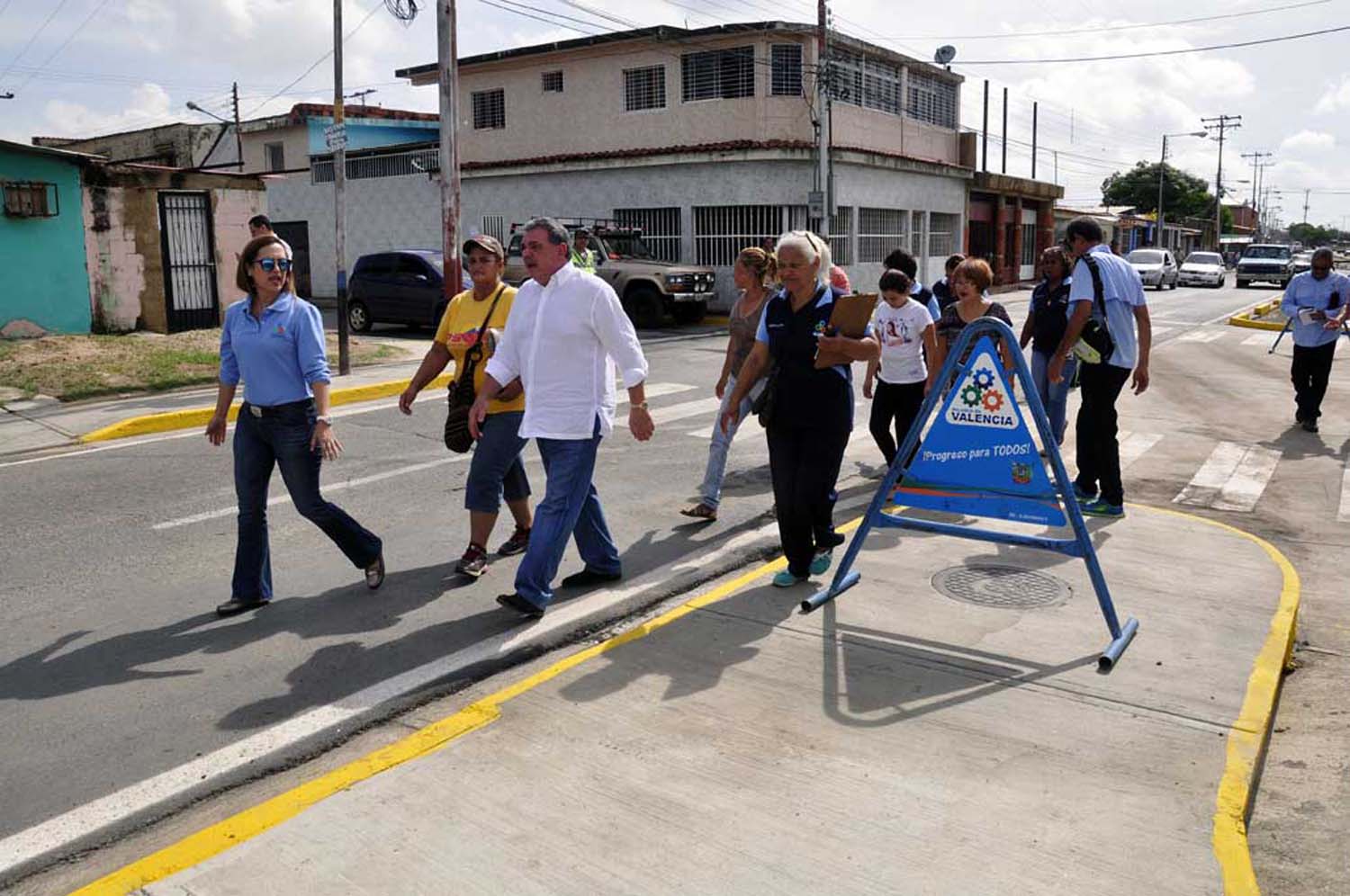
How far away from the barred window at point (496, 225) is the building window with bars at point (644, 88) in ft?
14.5

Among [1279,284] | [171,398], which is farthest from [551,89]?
[1279,284]

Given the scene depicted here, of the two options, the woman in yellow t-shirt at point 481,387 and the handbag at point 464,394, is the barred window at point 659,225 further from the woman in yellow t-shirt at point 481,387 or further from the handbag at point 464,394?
the handbag at point 464,394

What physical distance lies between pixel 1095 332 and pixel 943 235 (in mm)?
30703

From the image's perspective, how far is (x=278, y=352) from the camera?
5.25 meters

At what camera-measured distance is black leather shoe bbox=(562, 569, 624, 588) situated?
19.3ft

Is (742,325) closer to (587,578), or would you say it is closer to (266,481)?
(587,578)

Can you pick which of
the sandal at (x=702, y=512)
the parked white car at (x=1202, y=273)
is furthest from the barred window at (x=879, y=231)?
the sandal at (x=702, y=512)

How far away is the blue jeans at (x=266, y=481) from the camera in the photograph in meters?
5.34

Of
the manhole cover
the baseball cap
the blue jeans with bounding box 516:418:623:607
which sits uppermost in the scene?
the baseball cap

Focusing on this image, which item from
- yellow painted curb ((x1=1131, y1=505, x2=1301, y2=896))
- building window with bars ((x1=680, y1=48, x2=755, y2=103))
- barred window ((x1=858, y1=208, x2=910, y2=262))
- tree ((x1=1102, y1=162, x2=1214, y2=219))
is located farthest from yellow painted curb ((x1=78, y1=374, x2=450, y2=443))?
tree ((x1=1102, y1=162, x2=1214, y2=219))

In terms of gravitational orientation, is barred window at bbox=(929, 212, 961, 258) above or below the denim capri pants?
above

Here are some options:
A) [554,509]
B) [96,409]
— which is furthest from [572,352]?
[96,409]

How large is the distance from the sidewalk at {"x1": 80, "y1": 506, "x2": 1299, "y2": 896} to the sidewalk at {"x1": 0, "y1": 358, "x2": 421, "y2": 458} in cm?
793

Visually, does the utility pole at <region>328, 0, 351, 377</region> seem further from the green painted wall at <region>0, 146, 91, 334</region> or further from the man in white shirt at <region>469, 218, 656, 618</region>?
the man in white shirt at <region>469, 218, 656, 618</region>
